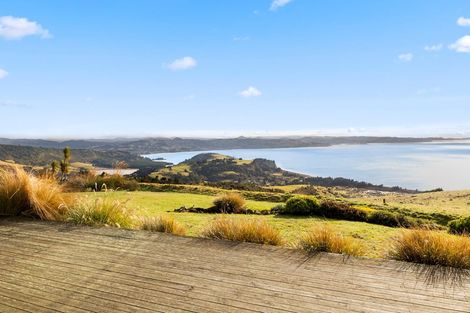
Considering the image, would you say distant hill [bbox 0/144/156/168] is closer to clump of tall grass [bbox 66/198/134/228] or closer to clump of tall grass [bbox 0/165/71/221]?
clump of tall grass [bbox 0/165/71/221]

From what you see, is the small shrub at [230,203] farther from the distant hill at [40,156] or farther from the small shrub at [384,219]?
the distant hill at [40,156]

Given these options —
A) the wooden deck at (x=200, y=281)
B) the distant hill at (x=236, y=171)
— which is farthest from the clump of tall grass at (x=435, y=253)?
the distant hill at (x=236, y=171)

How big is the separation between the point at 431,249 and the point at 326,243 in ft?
3.78

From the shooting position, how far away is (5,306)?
9.92ft

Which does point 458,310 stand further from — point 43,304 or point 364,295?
point 43,304

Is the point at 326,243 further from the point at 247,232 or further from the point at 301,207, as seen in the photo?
the point at 301,207

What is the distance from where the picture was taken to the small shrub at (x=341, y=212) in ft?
44.5

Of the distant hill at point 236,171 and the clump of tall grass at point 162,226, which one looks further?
the distant hill at point 236,171

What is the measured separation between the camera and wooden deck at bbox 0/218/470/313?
2.93 m

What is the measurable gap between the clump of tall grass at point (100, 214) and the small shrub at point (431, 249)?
4.21 meters

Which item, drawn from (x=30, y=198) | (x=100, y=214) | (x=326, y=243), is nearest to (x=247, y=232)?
(x=326, y=243)

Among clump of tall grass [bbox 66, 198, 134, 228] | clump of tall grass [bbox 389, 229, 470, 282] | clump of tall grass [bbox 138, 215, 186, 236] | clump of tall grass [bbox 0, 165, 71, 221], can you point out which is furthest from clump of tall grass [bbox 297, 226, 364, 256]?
A: clump of tall grass [bbox 0, 165, 71, 221]

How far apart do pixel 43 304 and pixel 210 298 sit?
137 cm

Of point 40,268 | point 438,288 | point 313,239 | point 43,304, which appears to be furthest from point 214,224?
point 438,288
